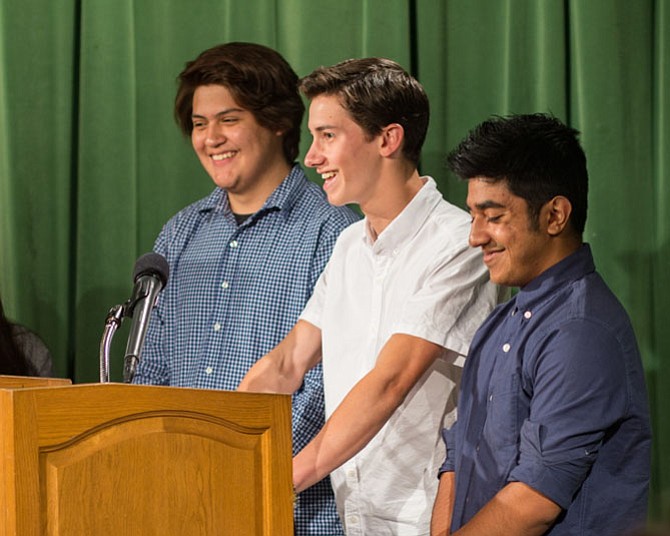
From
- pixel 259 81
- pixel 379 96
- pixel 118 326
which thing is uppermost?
pixel 259 81

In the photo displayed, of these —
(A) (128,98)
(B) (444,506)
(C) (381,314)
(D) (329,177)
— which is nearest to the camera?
(B) (444,506)

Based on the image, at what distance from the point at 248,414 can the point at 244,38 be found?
1932 mm

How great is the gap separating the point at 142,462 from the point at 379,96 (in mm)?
1191

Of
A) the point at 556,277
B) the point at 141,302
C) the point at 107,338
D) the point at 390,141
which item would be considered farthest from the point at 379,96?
the point at 107,338

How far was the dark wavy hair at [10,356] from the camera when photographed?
Answer: 9.70 feet

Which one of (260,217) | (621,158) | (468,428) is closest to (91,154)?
(260,217)

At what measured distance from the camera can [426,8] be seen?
300 centimetres

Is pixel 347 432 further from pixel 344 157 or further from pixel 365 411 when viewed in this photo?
pixel 344 157

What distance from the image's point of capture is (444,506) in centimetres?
203

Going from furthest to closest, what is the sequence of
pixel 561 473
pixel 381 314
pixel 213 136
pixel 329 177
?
pixel 213 136 < pixel 329 177 < pixel 381 314 < pixel 561 473

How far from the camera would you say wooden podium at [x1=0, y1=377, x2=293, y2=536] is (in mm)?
1307

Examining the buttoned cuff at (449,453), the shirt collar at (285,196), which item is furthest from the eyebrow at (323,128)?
the buttoned cuff at (449,453)

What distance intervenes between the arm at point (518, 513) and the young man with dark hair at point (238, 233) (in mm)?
873

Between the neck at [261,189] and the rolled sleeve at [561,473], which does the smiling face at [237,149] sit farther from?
the rolled sleeve at [561,473]
